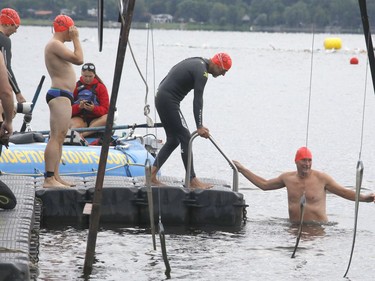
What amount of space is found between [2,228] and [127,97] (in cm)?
3703

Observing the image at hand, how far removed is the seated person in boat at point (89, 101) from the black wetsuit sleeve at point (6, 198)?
266 inches

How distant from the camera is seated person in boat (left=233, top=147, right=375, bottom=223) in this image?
14.3 metres

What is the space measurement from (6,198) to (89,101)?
699cm

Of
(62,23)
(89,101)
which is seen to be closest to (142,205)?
(62,23)

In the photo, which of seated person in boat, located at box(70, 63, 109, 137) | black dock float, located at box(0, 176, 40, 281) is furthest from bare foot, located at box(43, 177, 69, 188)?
seated person in boat, located at box(70, 63, 109, 137)

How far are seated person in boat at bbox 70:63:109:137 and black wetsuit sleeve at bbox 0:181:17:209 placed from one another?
6.75 meters

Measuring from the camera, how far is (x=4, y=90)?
9648mm

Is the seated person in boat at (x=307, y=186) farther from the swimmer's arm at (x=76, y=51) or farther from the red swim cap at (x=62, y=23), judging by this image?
the red swim cap at (x=62, y=23)

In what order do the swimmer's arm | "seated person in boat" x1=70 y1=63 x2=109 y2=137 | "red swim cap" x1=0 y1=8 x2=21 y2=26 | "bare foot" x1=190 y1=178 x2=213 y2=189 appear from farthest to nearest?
"seated person in boat" x1=70 y1=63 x2=109 y2=137 → "bare foot" x1=190 y1=178 x2=213 y2=189 → "red swim cap" x1=0 y1=8 x2=21 y2=26 → the swimmer's arm

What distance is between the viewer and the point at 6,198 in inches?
400

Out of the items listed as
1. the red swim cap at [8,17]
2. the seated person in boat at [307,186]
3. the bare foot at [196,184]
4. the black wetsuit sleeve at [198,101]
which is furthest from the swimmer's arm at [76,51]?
the seated person in boat at [307,186]

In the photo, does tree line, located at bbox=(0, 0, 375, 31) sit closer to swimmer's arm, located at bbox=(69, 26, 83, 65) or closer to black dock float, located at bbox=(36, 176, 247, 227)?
black dock float, located at bbox=(36, 176, 247, 227)

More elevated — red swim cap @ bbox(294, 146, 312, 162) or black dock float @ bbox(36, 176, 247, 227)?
red swim cap @ bbox(294, 146, 312, 162)

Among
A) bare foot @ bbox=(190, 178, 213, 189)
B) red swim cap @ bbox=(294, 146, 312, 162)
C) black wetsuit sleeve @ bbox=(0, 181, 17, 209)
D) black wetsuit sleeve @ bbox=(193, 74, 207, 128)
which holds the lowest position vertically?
bare foot @ bbox=(190, 178, 213, 189)
